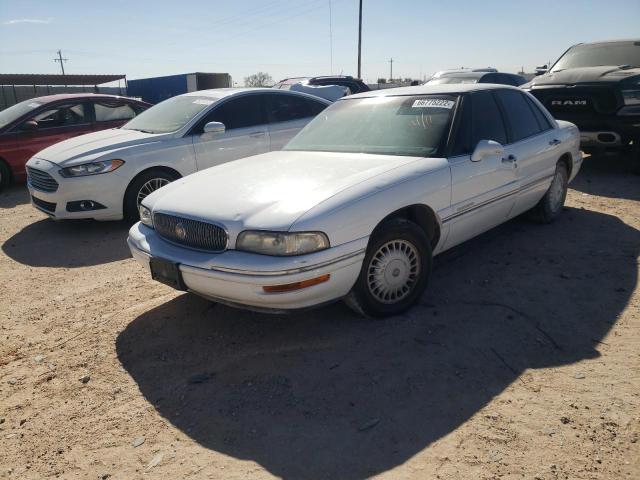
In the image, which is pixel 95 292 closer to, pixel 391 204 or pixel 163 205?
pixel 163 205

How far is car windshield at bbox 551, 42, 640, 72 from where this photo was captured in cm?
824

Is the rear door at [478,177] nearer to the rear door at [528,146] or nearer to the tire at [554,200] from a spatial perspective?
the rear door at [528,146]

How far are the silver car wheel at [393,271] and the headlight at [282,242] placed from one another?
0.52m

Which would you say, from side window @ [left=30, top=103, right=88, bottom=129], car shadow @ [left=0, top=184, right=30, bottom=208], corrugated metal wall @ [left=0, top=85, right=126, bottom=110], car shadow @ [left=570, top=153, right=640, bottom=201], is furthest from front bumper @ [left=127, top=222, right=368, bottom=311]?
corrugated metal wall @ [left=0, top=85, right=126, bottom=110]

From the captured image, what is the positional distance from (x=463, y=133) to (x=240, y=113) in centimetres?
348

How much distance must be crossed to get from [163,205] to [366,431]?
199 centimetres

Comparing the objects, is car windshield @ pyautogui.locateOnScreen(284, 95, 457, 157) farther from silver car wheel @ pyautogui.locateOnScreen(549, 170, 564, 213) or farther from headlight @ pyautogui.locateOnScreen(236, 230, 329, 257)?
silver car wheel @ pyautogui.locateOnScreen(549, 170, 564, 213)

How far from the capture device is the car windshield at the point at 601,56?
8242 millimetres

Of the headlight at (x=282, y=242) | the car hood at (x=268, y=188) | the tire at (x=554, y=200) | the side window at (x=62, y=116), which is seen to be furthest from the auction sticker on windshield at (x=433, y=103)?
the side window at (x=62, y=116)

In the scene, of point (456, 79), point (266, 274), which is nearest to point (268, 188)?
point (266, 274)

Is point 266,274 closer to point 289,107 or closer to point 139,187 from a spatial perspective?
point 139,187

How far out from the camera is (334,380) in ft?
9.23

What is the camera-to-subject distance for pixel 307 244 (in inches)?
112

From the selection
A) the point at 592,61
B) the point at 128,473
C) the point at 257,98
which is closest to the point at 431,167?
the point at 128,473
